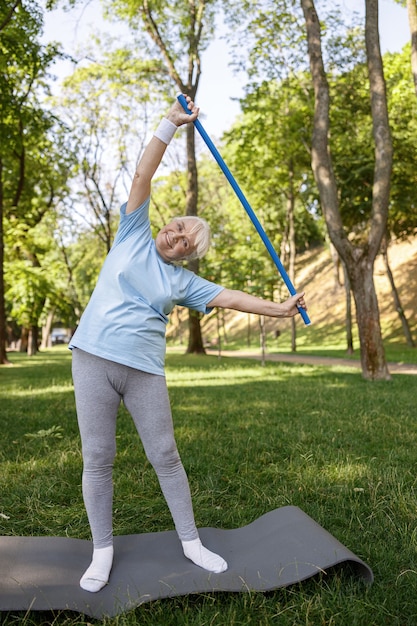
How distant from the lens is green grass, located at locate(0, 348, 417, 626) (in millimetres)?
2521

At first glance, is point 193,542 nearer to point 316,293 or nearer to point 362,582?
point 362,582

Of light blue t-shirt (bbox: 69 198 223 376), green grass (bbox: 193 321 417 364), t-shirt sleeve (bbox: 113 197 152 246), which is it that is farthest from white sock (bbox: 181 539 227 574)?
green grass (bbox: 193 321 417 364)

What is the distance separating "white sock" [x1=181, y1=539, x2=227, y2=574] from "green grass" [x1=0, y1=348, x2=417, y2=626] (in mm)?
229

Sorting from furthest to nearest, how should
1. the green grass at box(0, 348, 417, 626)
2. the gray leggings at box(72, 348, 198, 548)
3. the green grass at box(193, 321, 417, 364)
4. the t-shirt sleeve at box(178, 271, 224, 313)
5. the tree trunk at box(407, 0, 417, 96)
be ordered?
the green grass at box(193, 321, 417, 364)
the tree trunk at box(407, 0, 417, 96)
the t-shirt sleeve at box(178, 271, 224, 313)
the gray leggings at box(72, 348, 198, 548)
the green grass at box(0, 348, 417, 626)

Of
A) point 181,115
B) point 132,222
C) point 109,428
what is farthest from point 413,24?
point 109,428

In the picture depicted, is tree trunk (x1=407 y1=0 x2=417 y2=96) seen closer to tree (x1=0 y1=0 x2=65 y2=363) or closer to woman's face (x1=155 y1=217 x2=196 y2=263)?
tree (x1=0 y1=0 x2=65 y2=363)

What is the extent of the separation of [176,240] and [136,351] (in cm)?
59

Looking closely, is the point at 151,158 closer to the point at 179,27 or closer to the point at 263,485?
the point at 263,485

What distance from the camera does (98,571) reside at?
279 centimetres

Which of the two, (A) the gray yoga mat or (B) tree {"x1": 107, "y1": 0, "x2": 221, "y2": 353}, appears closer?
(A) the gray yoga mat

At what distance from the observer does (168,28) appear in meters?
19.8

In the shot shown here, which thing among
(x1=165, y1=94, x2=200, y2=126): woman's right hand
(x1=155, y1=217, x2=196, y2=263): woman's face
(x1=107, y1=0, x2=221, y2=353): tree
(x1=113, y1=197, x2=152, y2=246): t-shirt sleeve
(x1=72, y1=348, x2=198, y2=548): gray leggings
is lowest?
(x1=72, y1=348, x2=198, y2=548): gray leggings

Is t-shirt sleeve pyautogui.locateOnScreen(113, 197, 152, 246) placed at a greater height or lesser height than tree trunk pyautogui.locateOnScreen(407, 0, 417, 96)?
lesser

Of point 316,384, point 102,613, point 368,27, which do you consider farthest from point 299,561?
point 368,27
